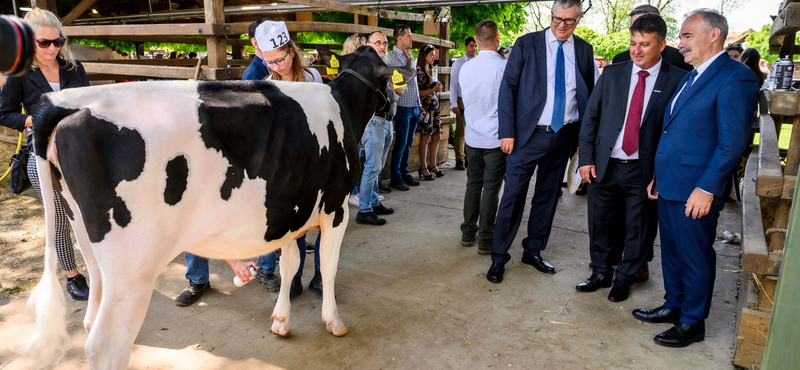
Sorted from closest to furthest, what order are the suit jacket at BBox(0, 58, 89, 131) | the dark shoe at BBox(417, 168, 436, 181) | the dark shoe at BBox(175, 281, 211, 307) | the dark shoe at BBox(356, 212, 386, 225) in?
the suit jacket at BBox(0, 58, 89, 131), the dark shoe at BBox(175, 281, 211, 307), the dark shoe at BBox(356, 212, 386, 225), the dark shoe at BBox(417, 168, 436, 181)

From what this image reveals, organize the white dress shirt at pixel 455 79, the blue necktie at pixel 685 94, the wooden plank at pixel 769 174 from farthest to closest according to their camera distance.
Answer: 1. the white dress shirt at pixel 455 79
2. the blue necktie at pixel 685 94
3. the wooden plank at pixel 769 174

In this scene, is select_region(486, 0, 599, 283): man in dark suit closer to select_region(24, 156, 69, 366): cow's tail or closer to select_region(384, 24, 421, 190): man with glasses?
select_region(384, 24, 421, 190): man with glasses

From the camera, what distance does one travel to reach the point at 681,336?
10.3 feet

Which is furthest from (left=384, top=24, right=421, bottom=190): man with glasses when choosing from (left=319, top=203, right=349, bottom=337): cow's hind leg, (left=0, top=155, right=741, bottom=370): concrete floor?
(left=319, top=203, right=349, bottom=337): cow's hind leg

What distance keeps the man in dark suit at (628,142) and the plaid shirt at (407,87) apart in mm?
2989

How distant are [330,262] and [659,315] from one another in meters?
2.21

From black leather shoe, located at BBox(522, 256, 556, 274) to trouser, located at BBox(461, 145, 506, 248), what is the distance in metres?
0.40

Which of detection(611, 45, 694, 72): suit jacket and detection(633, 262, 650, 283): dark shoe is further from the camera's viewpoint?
detection(633, 262, 650, 283): dark shoe

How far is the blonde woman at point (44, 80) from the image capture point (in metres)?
3.21

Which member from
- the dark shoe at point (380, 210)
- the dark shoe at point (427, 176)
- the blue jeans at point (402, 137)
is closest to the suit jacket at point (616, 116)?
the dark shoe at point (380, 210)

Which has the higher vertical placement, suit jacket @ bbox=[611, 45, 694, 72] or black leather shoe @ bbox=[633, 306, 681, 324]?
suit jacket @ bbox=[611, 45, 694, 72]

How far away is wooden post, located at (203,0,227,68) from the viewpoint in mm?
4688

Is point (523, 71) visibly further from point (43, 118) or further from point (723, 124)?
point (43, 118)

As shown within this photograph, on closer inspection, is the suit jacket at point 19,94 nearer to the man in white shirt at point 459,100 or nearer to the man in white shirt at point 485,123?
the man in white shirt at point 485,123
